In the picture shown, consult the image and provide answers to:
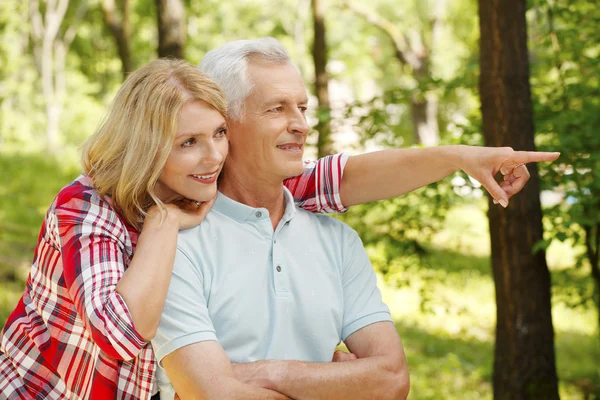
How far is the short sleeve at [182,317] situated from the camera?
87.9 inches

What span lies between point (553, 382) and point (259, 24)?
2446 centimetres

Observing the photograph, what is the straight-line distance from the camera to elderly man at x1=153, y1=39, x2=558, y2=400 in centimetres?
228

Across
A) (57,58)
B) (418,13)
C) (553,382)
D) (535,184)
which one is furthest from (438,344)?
(57,58)

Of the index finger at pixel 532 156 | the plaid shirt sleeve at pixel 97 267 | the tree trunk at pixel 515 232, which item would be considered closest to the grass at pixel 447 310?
the tree trunk at pixel 515 232

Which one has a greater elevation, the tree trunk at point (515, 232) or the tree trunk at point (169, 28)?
the tree trunk at point (169, 28)

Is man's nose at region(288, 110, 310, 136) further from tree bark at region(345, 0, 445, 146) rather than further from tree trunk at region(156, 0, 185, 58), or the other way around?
tree bark at region(345, 0, 445, 146)

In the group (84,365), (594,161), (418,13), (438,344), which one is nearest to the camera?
(84,365)

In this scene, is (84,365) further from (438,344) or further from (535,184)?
(438,344)

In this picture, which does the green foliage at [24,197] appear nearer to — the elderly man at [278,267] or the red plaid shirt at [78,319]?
the red plaid shirt at [78,319]

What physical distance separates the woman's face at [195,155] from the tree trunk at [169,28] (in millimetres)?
4104

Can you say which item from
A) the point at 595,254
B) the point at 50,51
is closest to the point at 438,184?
the point at 595,254

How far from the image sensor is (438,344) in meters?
8.27

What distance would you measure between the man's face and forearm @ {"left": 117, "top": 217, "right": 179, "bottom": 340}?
0.51m

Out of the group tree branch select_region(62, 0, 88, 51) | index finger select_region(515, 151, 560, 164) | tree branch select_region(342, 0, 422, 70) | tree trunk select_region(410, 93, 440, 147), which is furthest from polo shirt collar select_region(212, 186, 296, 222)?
tree branch select_region(62, 0, 88, 51)
